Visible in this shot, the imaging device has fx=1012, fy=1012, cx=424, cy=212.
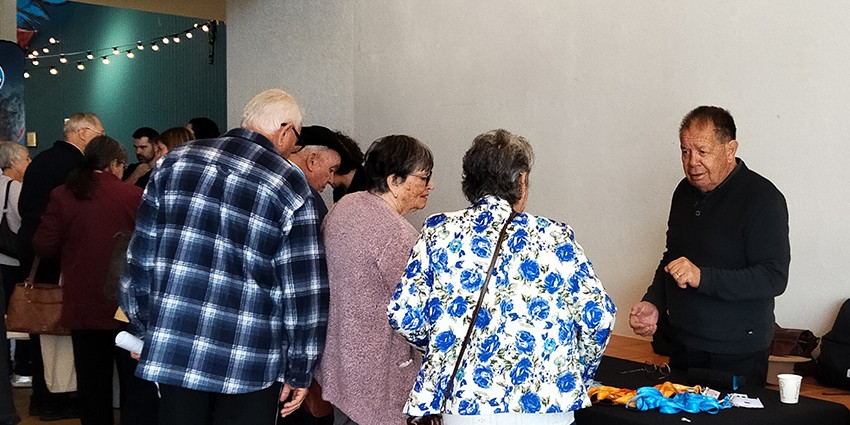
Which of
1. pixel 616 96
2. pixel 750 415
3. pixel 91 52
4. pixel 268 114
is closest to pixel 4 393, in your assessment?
pixel 268 114

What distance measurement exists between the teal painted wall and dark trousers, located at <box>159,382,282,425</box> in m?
10.8

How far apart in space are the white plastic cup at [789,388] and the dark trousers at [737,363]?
0.28 m

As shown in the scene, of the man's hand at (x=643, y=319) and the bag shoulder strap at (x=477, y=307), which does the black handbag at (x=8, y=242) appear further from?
the bag shoulder strap at (x=477, y=307)

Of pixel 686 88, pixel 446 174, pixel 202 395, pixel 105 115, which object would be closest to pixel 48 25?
pixel 105 115

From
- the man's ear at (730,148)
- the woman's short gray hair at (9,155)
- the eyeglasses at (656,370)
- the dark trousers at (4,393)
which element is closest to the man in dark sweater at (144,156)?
the woman's short gray hair at (9,155)

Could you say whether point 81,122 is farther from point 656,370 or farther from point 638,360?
point 656,370

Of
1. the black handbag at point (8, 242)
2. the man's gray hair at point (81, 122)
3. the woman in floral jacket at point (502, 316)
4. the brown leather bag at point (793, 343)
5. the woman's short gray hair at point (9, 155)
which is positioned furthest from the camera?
the woman's short gray hair at point (9, 155)

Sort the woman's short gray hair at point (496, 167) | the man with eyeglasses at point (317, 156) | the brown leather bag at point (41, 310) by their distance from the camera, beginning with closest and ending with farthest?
the woman's short gray hair at point (496, 167) < the man with eyeglasses at point (317, 156) < the brown leather bag at point (41, 310)

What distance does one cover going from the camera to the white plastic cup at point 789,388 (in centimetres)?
307

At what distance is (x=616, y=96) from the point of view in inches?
208

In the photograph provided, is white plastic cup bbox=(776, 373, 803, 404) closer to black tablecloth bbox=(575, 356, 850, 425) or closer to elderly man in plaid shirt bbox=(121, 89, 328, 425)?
black tablecloth bbox=(575, 356, 850, 425)

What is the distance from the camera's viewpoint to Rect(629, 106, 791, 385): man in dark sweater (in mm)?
3277

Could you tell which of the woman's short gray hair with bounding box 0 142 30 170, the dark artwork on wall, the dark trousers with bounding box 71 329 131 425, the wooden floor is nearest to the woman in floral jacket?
the wooden floor

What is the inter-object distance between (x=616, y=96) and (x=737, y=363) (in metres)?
2.17
